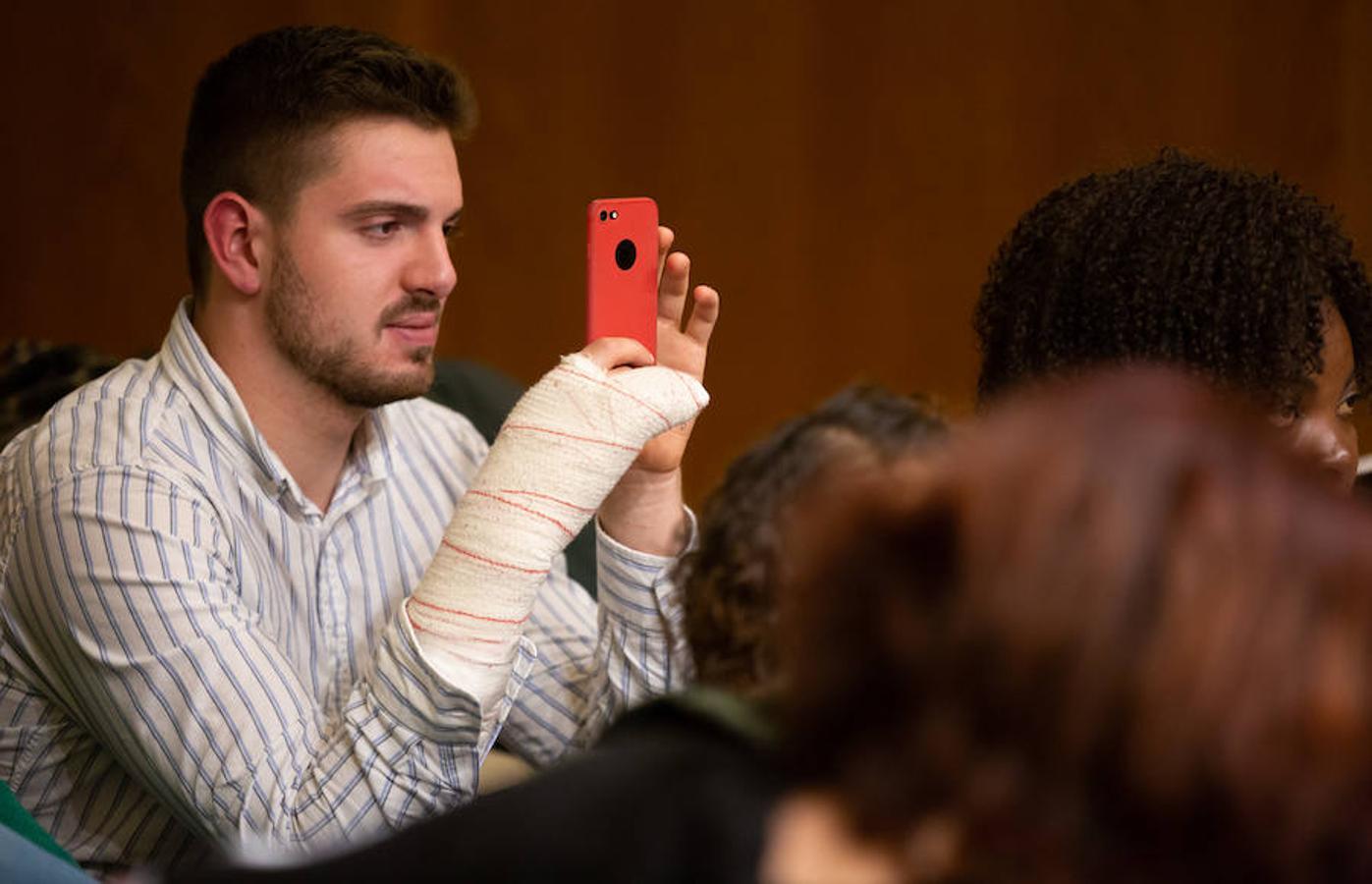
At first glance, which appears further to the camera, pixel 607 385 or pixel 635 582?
pixel 635 582

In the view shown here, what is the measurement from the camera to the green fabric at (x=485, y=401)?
7.21 ft

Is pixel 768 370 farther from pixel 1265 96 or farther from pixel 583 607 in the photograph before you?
pixel 583 607

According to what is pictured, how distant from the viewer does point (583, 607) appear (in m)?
1.86

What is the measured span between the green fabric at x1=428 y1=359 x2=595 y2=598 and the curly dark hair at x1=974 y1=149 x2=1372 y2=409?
2.67 feet

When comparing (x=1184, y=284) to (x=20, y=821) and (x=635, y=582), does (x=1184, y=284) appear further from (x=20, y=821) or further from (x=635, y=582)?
(x=20, y=821)

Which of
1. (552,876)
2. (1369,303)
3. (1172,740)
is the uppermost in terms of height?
(1369,303)

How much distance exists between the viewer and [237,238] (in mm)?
1762

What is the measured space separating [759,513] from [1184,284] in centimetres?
51

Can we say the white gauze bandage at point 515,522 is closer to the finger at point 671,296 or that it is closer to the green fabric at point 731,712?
the finger at point 671,296

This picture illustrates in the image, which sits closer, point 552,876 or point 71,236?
point 552,876

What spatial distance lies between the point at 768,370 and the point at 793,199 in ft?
1.14

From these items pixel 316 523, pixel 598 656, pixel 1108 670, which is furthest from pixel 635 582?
pixel 1108 670

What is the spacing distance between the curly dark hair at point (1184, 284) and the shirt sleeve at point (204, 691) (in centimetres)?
58

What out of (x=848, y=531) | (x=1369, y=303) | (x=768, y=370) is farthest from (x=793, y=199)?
(x=848, y=531)
